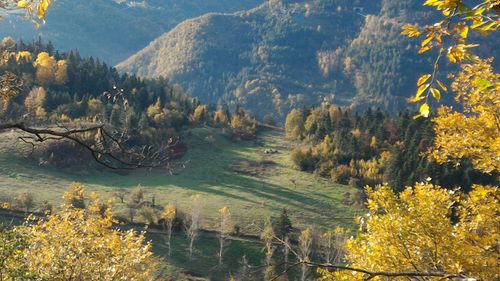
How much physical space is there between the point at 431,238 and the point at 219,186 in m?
84.4

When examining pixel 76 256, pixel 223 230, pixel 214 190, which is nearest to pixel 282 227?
pixel 223 230

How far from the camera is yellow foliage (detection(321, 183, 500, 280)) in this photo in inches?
400

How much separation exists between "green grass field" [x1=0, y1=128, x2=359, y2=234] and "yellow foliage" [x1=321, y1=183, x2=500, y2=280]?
61.7m

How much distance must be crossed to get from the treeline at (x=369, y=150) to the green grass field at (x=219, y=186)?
5.81 meters

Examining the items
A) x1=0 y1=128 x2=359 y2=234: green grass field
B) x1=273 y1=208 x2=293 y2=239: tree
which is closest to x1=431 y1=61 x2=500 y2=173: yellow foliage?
x1=273 y1=208 x2=293 y2=239: tree

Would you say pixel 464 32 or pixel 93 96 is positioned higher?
pixel 464 32

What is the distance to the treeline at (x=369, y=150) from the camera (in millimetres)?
93438

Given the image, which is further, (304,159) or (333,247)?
(304,159)

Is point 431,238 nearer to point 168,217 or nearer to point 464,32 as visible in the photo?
point 464,32

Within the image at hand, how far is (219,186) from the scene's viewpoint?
94.1 m

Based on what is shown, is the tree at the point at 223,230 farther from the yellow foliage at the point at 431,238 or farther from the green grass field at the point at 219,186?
the yellow foliage at the point at 431,238

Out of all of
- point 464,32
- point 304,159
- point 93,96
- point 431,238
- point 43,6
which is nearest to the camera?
point 464,32

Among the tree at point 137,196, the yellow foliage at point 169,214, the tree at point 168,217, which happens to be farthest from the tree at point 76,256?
the tree at point 137,196

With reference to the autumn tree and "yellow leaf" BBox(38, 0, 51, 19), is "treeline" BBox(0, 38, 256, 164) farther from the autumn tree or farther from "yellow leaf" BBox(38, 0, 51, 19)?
"yellow leaf" BBox(38, 0, 51, 19)
